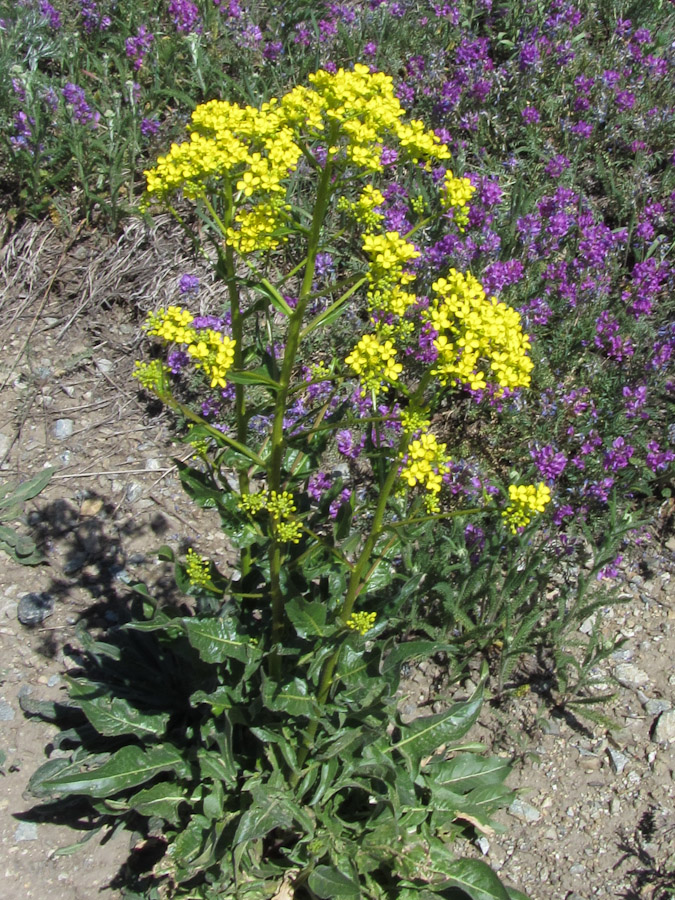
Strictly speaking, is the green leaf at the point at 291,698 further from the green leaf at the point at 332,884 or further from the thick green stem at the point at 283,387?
the green leaf at the point at 332,884

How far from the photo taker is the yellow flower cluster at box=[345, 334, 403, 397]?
7.39 feet

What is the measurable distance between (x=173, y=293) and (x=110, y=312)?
1.37 feet

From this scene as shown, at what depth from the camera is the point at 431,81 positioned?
602 centimetres

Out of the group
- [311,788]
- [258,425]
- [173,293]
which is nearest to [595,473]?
[258,425]

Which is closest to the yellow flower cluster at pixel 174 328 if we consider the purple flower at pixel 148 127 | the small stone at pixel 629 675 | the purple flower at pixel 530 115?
the small stone at pixel 629 675

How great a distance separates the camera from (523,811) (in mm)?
3557

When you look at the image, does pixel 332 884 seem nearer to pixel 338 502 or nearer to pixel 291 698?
pixel 291 698

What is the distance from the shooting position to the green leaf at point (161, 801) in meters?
3.14

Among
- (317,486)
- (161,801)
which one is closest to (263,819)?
(161,801)

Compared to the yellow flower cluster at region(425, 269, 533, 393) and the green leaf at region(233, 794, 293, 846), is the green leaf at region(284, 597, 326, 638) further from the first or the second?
the yellow flower cluster at region(425, 269, 533, 393)

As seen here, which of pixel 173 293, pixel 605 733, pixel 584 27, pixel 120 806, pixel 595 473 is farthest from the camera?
pixel 584 27

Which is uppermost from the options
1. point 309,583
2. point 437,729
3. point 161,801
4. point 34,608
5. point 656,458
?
point 656,458

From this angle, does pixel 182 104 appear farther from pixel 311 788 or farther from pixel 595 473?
pixel 311 788

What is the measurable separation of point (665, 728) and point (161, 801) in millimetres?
2172
